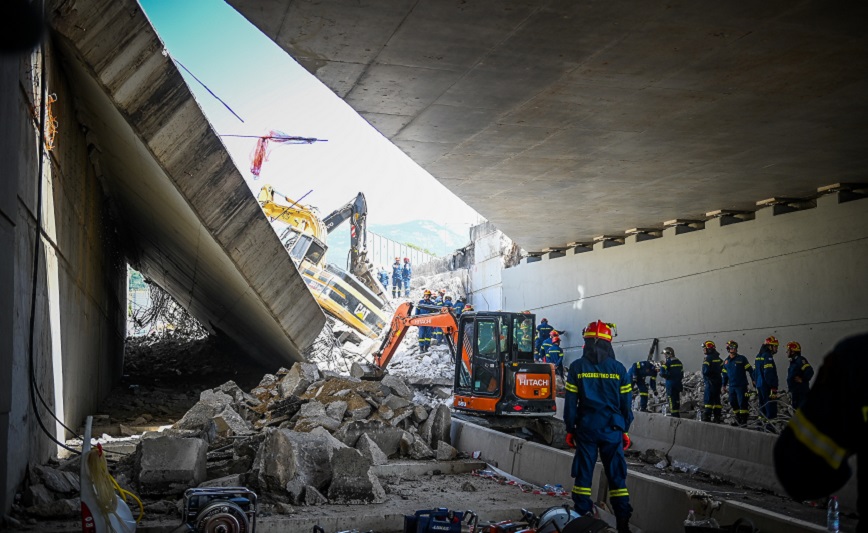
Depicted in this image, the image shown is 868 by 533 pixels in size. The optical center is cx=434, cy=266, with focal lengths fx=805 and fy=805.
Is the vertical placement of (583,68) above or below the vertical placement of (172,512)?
above

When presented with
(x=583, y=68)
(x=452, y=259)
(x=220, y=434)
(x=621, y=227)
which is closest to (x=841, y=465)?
(x=583, y=68)

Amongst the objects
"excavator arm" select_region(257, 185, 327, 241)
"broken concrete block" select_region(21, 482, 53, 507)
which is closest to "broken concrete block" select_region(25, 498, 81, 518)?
"broken concrete block" select_region(21, 482, 53, 507)

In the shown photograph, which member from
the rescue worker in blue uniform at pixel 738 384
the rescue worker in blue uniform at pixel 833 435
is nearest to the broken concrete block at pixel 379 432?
the rescue worker in blue uniform at pixel 738 384

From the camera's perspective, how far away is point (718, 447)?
41.3 feet

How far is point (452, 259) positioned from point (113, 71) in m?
29.6

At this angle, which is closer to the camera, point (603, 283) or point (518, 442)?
point (518, 442)

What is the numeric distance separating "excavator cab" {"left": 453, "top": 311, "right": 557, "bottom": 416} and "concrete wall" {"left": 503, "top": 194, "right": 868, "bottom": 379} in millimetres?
5542

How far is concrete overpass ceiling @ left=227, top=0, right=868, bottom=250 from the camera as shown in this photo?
314 inches

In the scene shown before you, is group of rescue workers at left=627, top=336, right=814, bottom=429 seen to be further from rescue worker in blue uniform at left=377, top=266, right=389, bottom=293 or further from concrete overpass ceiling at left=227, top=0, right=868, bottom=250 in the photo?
rescue worker in blue uniform at left=377, top=266, right=389, bottom=293

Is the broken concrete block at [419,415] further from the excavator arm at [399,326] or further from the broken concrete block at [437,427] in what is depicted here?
the excavator arm at [399,326]

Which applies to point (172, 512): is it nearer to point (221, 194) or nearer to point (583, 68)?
point (221, 194)

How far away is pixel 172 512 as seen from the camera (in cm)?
772

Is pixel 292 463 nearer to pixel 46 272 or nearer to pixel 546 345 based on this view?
pixel 46 272

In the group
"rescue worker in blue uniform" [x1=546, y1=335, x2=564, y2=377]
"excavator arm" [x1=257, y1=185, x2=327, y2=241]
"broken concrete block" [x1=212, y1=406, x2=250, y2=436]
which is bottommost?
"broken concrete block" [x1=212, y1=406, x2=250, y2=436]
